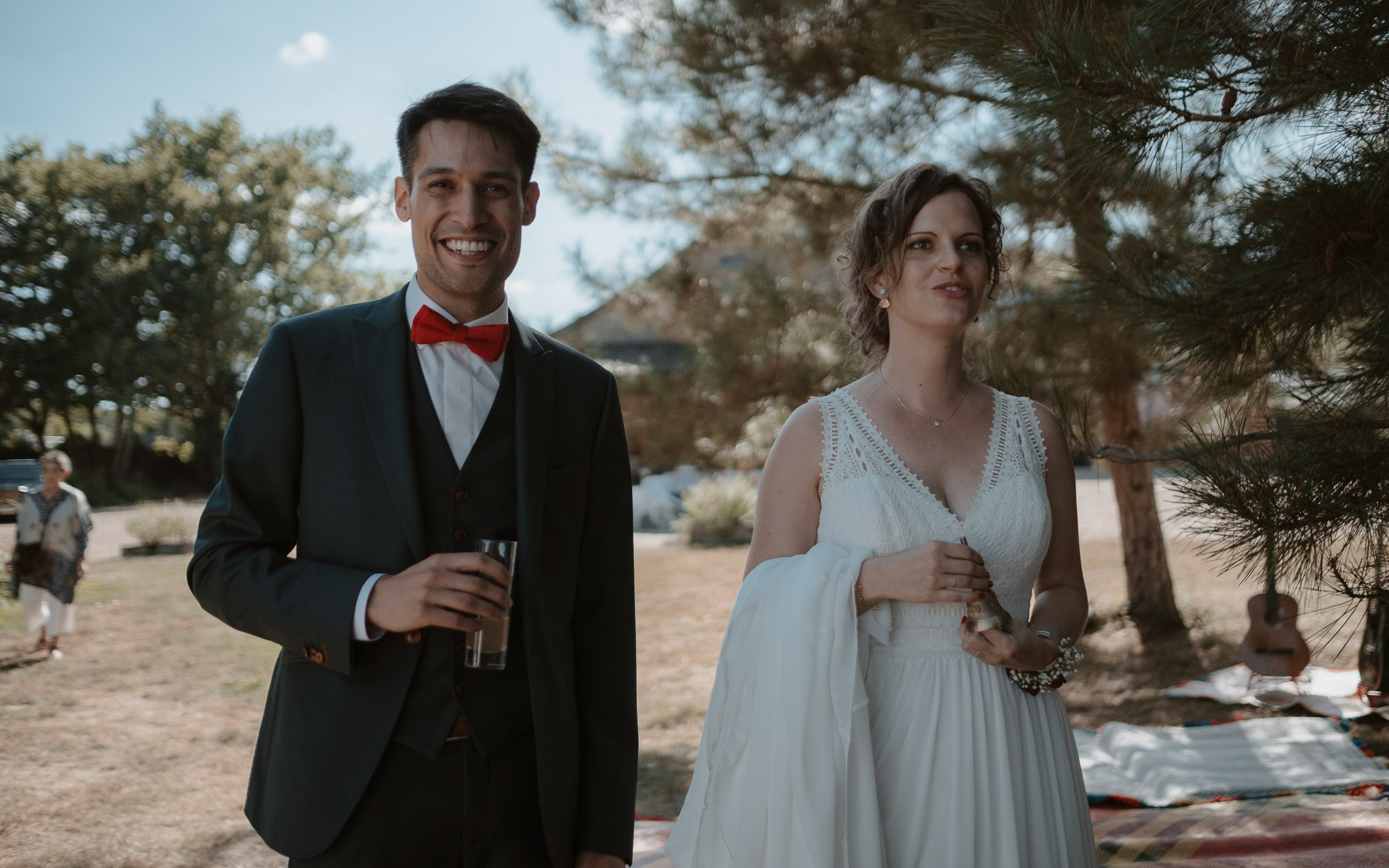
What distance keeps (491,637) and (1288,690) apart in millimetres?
6106

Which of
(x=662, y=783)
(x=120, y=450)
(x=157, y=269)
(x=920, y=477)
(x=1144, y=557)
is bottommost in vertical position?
(x=662, y=783)

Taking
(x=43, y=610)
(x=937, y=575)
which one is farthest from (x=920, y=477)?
(x=43, y=610)

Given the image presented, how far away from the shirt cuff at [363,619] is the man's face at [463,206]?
54cm

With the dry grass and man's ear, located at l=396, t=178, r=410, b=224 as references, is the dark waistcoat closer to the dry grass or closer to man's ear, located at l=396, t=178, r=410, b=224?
man's ear, located at l=396, t=178, r=410, b=224

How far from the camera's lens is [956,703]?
2.04m

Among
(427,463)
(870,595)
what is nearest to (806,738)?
(870,595)

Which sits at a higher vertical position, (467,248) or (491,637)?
(467,248)

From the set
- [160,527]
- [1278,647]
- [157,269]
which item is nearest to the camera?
[1278,647]

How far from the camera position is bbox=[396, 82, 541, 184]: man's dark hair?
1.67 metres

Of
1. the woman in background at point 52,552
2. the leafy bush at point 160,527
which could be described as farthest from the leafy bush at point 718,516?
the woman in background at point 52,552

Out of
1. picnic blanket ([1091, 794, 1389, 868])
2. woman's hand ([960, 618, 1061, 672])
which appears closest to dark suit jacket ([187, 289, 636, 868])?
woman's hand ([960, 618, 1061, 672])

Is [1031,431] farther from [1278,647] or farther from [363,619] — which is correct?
[1278,647]

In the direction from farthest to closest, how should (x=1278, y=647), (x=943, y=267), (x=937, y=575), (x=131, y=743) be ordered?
(x=131, y=743) → (x=1278, y=647) → (x=943, y=267) → (x=937, y=575)

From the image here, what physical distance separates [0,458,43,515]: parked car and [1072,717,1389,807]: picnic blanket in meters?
18.3
